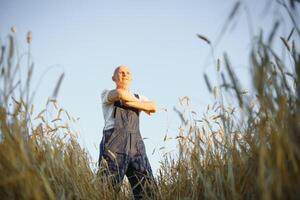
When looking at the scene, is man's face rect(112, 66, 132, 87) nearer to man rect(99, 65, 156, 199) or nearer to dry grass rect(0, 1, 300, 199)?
man rect(99, 65, 156, 199)

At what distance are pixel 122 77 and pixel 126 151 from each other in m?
0.72

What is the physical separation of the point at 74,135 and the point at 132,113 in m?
0.54

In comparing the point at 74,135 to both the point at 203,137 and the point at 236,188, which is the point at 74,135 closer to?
the point at 203,137

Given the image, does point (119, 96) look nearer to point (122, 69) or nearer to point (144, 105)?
point (144, 105)

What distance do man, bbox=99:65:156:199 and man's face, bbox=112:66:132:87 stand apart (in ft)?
0.63

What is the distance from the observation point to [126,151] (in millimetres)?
2652

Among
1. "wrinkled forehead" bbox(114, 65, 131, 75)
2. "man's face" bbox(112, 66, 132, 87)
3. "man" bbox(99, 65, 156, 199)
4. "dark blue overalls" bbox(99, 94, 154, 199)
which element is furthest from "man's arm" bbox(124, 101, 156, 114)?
"wrinkled forehead" bbox(114, 65, 131, 75)

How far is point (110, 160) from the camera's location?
→ 2572 mm

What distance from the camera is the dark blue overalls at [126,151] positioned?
2.56 m

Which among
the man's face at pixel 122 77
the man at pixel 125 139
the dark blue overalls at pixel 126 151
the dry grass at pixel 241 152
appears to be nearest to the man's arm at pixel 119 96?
the man at pixel 125 139

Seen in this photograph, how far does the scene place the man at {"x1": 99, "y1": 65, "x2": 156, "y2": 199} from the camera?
102 inches

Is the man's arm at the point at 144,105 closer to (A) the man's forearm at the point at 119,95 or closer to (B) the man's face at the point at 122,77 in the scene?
(A) the man's forearm at the point at 119,95

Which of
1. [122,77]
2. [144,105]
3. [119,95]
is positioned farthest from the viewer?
[122,77]

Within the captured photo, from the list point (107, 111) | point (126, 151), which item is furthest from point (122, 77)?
point (126, 151)
